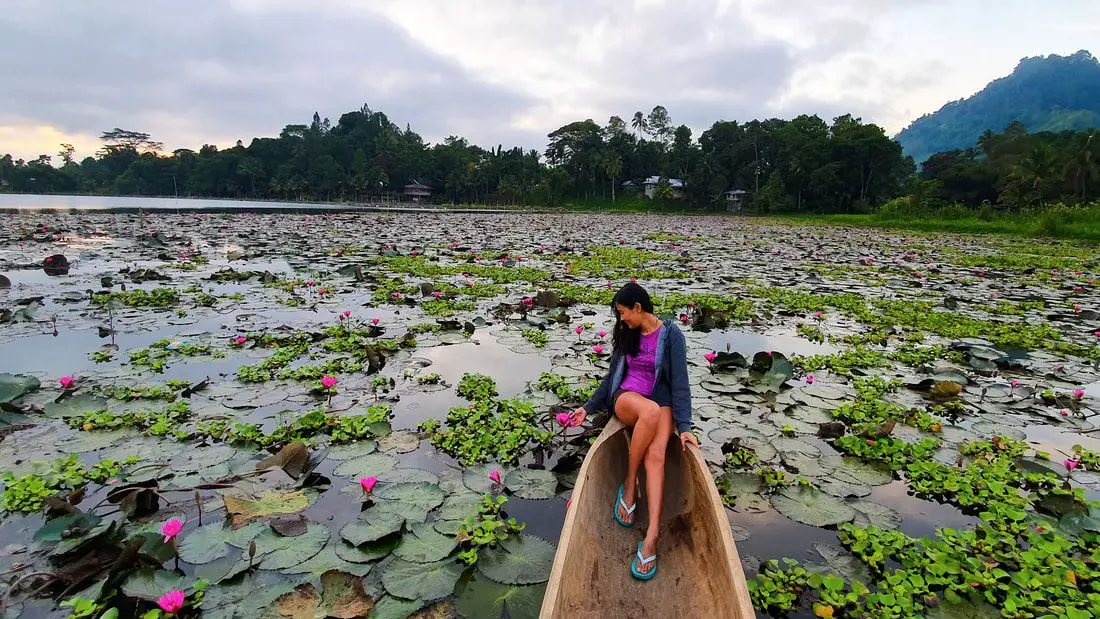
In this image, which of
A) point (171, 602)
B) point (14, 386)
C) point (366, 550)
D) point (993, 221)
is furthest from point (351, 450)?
point (993, 221)

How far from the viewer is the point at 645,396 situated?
317 cm

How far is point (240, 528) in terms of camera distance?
2.60 metres

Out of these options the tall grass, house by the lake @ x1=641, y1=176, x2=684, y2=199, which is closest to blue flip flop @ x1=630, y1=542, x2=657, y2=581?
the tall grass

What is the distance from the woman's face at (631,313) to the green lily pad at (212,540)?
224 centimetres

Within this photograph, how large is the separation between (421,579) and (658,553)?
1159 millimetres

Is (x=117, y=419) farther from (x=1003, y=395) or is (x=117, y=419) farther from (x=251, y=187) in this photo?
(x=251, y=187)

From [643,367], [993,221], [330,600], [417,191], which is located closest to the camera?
[330,600]

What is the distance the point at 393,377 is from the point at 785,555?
343cm

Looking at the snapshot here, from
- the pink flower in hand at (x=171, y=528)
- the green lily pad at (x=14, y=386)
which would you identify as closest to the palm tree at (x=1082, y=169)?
the pink flower in hand at (x=171, y=528)

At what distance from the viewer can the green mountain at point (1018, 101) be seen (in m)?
155

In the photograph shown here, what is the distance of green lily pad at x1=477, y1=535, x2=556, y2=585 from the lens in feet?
7.73

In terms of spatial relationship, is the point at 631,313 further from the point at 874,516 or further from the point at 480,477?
the point at 874,516

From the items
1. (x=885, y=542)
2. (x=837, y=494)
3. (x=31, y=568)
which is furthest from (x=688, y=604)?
(x=31, y=568)

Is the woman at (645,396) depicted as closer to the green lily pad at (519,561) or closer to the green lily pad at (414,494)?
the green lily pad at (519,561)
